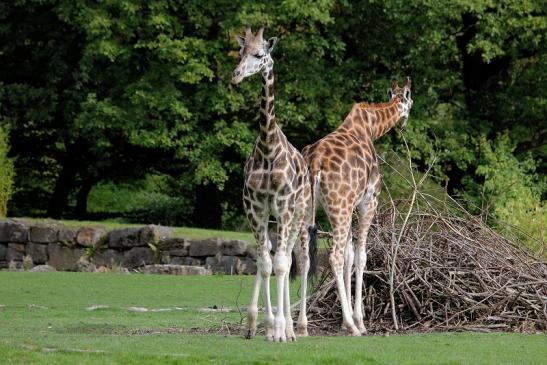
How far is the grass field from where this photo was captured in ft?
36.5

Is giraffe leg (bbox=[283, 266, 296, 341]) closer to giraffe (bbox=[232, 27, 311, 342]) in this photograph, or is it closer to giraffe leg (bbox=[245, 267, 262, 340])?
giraffe (bbox=[232, 27, 311, 342])

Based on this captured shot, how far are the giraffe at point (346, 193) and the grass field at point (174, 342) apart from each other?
847 millimetres

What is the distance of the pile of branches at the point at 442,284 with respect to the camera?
49.0 ft

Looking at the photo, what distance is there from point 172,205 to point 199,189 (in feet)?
15.4

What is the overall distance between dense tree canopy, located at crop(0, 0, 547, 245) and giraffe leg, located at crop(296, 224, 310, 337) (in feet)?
50.0

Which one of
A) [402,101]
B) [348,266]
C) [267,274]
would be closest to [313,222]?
[348,266]

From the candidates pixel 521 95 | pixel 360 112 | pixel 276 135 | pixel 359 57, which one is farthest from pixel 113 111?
pixel 276 135

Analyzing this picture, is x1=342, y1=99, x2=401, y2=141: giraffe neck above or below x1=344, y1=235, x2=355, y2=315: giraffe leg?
above

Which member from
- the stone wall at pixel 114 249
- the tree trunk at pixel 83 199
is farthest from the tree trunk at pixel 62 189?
the stone wall at pixel 114 249

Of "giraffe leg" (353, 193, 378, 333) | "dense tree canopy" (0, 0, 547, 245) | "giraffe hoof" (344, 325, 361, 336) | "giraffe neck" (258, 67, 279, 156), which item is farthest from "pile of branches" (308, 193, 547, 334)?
"dense tree canopy" (0, 0, 547, 245)

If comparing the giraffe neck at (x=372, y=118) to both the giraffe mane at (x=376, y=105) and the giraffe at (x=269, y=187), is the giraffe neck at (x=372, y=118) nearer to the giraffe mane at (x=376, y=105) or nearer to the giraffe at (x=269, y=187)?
the giraffe mane at (x=376, y=105)

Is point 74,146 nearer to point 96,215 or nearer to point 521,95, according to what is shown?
point 96,215

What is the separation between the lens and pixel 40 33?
35750mm

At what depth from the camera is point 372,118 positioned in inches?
639
